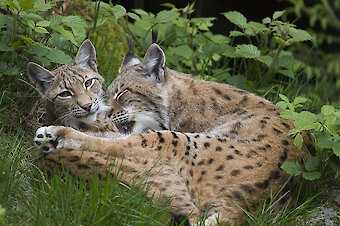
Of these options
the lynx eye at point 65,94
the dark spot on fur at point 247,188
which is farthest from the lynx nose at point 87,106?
the dark spot on fur at point 247,188

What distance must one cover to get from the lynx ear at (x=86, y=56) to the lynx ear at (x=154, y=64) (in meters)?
0.54

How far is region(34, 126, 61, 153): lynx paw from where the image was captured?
4508 millimetres

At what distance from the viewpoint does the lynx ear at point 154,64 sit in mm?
5418

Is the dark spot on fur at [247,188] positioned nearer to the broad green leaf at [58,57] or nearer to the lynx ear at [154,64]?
the lynx ear at [154,64]

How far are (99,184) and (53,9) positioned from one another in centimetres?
325

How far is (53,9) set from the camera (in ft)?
21.7

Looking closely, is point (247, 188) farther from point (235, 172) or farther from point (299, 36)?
point (299, 36)

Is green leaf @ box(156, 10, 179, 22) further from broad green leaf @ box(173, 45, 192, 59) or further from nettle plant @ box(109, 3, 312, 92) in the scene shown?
broad green leaf @ box(173, 45, 192, 59)

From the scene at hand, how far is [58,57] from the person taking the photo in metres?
5.25

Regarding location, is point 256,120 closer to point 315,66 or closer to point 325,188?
point 325,188

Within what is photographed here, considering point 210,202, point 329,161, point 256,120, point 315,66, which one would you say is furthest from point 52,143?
point 315,66

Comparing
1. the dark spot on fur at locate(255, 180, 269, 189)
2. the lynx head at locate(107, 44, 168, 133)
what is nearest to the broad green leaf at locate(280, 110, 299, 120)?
the dark spot on fur at locate(255, 180, 269, 189)

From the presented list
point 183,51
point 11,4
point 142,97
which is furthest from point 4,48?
point 183,51

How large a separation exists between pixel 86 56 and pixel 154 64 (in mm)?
688
